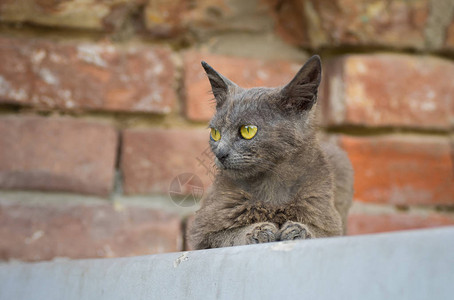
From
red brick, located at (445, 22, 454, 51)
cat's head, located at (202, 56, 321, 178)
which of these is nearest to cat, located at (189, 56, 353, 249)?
cat's head, located at (202, 56, 321, 178)

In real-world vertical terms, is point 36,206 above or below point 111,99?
below

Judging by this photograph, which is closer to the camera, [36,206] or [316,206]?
[316,206]

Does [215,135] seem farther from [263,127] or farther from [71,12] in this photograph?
[71,12]

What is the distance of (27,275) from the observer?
730 millimetres

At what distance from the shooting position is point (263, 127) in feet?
2.36

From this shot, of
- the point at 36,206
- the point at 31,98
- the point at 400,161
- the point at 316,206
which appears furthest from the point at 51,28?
the point at 400,161

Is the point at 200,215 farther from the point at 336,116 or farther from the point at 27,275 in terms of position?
the point at 336,116

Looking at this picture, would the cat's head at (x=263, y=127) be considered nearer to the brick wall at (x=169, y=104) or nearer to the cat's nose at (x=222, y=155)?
the cat's nose at (x=222, y=155)

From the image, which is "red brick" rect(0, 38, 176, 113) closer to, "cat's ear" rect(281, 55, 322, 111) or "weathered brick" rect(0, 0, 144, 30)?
"weathered brick" rect(0, 0, 144, 30)

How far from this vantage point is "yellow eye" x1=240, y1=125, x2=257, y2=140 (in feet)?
2.35

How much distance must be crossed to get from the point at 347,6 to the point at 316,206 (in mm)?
501

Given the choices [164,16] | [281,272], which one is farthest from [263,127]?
[164,16]

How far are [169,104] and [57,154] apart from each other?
0.75 feet

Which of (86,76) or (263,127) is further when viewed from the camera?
(86,76)
